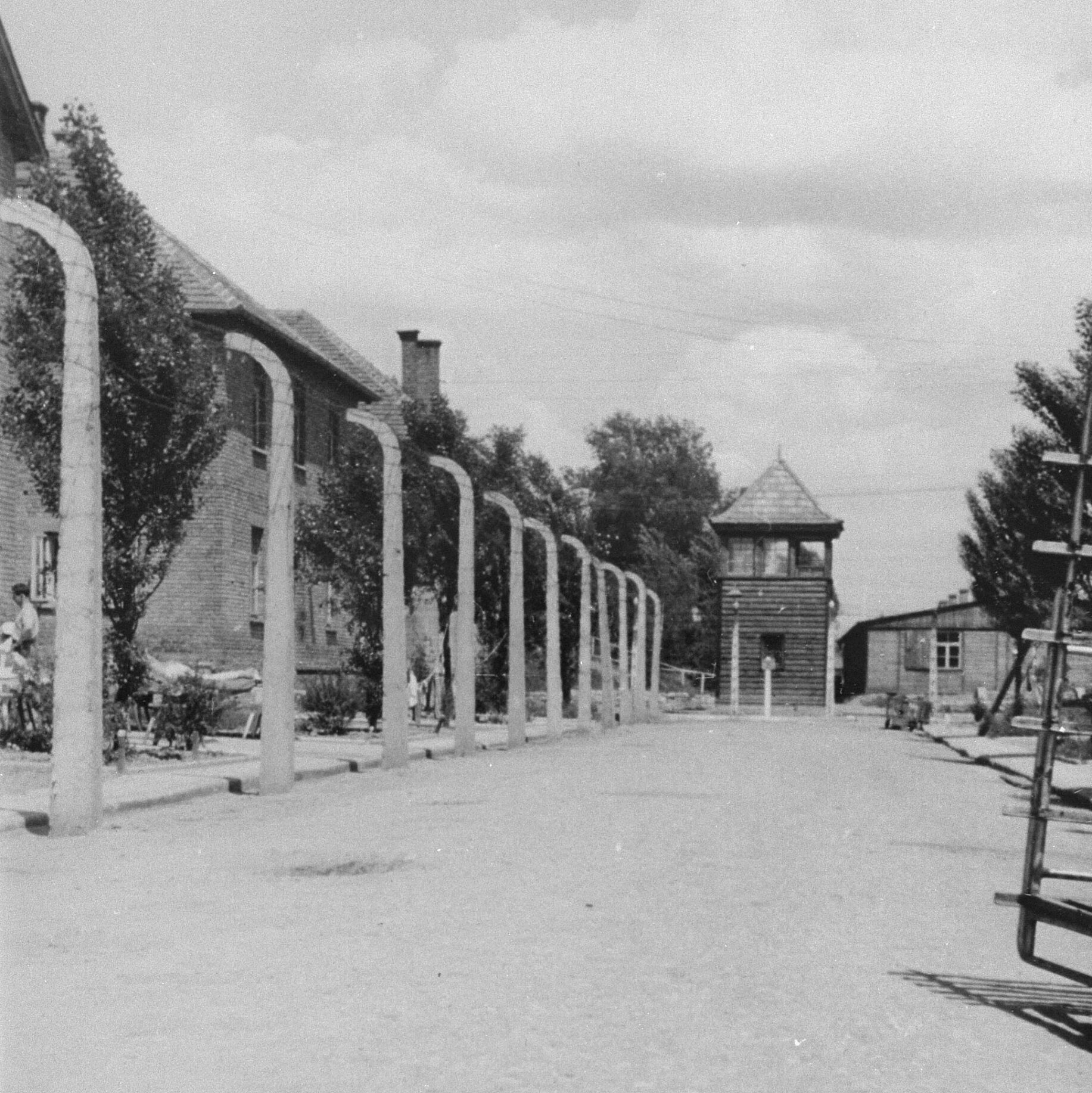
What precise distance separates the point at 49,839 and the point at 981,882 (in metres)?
6.76

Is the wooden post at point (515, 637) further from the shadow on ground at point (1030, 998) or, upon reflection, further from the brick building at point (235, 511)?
the shadow on ground at point (1030, 998)

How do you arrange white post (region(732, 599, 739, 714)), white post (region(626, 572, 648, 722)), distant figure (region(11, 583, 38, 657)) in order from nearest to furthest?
distant figure (region(11, 583, 38, 657)) → white post (region(626, 572, 648, 722)) → white post (region(732, 599, 739, 714))

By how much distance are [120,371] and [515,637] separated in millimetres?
14268

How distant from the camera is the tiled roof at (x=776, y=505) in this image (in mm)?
72688

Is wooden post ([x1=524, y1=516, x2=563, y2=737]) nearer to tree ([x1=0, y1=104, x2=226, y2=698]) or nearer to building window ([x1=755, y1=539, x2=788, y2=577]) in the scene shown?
tree ([x1=0, y1=104, x2=226, y2=698])

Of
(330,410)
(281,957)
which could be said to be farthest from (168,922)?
(330,410)

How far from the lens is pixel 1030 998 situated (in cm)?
725

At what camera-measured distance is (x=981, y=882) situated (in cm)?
1148

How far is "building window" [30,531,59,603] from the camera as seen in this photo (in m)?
32.2

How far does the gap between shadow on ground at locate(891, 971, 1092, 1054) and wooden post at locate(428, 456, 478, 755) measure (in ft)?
69.9

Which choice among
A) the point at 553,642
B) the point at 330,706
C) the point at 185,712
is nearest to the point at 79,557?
the point at 185,712

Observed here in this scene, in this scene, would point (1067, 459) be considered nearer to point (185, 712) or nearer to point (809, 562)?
point (185, 712)

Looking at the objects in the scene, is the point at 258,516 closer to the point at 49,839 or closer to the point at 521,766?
the point at 521,766

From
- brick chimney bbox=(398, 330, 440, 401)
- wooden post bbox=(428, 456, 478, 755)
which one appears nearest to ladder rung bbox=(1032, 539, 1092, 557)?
wooden post bbox=(428, 456, 478, 755)
